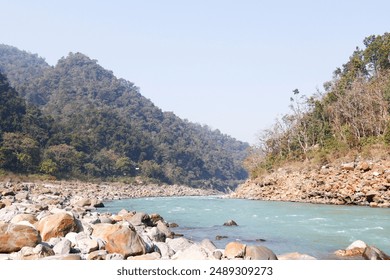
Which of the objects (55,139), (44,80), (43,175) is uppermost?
(44,80)

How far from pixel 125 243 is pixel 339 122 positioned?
110 ft

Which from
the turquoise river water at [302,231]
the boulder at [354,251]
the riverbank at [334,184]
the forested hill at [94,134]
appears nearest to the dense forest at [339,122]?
the riverbank at [334,184]

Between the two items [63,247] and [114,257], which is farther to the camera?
[63,247]

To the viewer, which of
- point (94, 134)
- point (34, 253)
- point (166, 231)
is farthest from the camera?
point (94, 134)

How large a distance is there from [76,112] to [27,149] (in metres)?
38.5

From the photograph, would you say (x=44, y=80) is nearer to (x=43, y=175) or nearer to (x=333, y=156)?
(x=43, y=175)

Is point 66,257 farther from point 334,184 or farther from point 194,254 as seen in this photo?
point 334,184

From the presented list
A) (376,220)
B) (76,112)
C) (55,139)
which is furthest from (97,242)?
(76,112)

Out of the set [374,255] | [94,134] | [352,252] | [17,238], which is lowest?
[352,252]

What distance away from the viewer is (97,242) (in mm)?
8211

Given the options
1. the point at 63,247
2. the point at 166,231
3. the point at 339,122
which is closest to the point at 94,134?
the point at 339,122

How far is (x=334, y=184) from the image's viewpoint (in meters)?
27.1

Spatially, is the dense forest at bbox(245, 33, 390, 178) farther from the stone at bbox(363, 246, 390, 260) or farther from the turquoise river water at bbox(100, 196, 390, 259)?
the stone at bbox(363, 246, 390, 260)

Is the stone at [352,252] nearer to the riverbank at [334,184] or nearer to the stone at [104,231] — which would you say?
the stone at [104,231]
